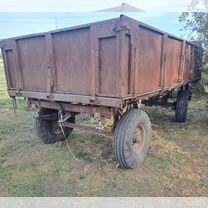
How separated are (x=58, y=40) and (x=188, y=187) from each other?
2764 millimetres

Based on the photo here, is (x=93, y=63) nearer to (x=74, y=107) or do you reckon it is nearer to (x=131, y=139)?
(x=74, y=107)

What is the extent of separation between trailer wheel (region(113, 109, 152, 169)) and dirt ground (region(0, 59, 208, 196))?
0.57ft

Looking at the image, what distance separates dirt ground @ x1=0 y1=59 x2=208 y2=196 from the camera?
3693 millimetres

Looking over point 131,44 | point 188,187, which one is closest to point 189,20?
point 131,44

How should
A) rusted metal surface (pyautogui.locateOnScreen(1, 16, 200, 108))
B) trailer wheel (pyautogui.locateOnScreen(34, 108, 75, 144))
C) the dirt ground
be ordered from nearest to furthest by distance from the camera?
rusted metal surface (pyautogui.locateOnScreen(1, 16, 200, 108)) < the dirt ground < trailer wheel (pyautogui.locateOnScreen(34, 108, 75, 144))

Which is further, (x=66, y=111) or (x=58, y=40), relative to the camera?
(x=66, y=111)

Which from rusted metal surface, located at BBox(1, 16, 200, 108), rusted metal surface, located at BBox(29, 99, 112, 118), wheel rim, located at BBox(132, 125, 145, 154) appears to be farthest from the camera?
wheel rim, located at BBox(132, 125, 145, 154)

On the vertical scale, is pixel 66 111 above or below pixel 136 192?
above

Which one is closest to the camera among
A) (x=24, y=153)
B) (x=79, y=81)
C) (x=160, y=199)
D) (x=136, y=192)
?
(x=160, y=199)

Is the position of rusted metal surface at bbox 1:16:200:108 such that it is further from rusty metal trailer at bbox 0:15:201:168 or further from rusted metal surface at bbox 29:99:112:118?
rusted metal surface at bbox 29:99:112:118

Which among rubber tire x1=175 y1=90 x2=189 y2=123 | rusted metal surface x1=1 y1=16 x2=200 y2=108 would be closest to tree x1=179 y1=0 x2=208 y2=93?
rubber tire x1=175 y1=90 x2=189 y2=123

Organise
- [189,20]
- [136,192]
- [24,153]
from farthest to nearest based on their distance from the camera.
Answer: [189,20] < [24,153] < [136,192]

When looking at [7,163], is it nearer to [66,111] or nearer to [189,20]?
[66,111]

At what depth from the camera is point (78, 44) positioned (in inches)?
150
